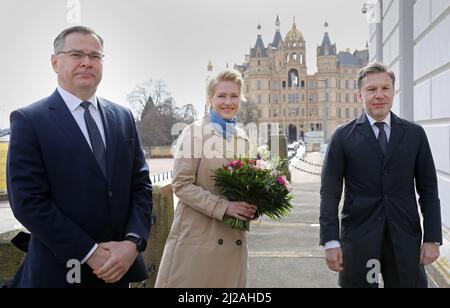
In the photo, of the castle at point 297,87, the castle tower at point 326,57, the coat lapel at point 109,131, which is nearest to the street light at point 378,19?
the coat lapel at point 109,131

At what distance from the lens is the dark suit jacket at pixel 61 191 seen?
6.92 feet

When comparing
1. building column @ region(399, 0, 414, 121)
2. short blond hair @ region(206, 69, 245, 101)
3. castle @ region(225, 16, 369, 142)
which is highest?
castle @ region(225, 16, 369, 142)

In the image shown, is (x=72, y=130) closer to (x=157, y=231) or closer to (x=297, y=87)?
(x=157, y=231)

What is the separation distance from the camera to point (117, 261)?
7.43 ft

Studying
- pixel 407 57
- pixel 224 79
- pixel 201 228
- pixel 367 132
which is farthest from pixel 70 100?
pixel 407 57

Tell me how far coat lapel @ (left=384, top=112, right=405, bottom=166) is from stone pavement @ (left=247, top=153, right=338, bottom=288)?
239 cm

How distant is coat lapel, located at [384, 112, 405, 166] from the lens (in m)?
2.74

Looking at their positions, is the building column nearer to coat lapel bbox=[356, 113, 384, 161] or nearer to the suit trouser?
coat lapel bbox=[356, 113, 384, 161]

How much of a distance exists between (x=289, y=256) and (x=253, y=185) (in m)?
3.23

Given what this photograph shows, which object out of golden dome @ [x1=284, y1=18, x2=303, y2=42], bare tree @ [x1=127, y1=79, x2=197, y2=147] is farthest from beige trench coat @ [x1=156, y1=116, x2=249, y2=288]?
golden dome @ [x1=284, y1=18, x2=303, y2=42]

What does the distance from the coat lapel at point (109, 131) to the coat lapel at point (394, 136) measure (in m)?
1.63
